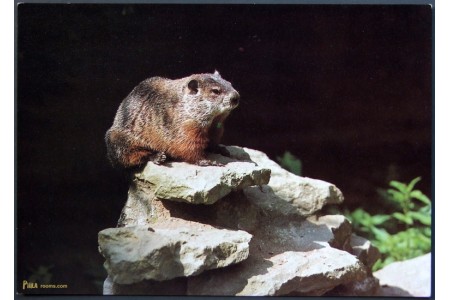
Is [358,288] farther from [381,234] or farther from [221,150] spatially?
[221,150]

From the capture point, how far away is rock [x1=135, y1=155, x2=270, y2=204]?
4.21 meters

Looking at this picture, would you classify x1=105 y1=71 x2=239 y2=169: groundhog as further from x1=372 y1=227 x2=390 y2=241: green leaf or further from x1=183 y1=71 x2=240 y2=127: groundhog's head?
x1=372 y1=227 x2=390 y2=241: green leaf

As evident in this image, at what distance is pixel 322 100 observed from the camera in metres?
5.01

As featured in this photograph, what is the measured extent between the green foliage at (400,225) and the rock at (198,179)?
1506mm

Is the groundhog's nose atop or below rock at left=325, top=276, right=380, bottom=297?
atop

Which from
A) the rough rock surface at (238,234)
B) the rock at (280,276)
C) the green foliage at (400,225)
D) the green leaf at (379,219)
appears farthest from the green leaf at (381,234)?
the rock at (280,276)

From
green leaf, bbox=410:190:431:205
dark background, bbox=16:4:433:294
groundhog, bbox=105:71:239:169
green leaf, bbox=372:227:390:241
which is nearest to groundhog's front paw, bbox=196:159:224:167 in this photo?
groundhog, bbox=105:71:239:169

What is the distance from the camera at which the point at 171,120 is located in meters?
4.52

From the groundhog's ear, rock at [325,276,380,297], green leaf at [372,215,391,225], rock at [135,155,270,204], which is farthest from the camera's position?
green leaf at [372,215,391,225]

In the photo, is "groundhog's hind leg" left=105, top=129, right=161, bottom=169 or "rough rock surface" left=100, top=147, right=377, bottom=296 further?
"groundhog's hind leg" left=105, top=129, right=161, bottom=169

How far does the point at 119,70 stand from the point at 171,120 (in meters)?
0.61

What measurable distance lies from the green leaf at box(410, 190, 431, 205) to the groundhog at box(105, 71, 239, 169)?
1.83 metres

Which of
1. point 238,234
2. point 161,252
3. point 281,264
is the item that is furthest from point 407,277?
point 161,252

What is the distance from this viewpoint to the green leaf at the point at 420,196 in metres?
5.02
